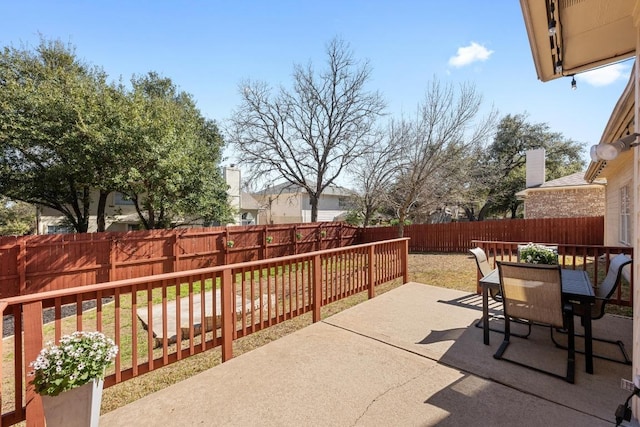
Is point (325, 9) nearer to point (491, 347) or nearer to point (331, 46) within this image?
point (331, 46)

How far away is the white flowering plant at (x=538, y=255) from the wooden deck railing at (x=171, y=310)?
88.8 inches

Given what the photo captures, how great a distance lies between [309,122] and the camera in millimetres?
13406

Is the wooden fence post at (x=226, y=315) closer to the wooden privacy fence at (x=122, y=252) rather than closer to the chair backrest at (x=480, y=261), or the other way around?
the chair backrest at (x=480, y=261)

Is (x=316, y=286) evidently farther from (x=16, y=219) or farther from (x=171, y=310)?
(x=16, y=219)

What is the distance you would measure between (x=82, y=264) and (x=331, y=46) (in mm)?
11994

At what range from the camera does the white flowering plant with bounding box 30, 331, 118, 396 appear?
173 cm

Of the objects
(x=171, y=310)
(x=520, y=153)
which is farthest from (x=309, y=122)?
(x=520, y=153)

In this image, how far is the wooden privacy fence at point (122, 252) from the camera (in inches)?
263

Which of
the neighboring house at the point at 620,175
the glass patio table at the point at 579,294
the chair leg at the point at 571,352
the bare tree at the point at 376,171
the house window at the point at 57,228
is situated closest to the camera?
the chair leg at the point at 571,352

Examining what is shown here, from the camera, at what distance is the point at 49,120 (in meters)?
7.98

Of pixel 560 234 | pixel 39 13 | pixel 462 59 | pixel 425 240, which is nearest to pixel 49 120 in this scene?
pixel 39 13

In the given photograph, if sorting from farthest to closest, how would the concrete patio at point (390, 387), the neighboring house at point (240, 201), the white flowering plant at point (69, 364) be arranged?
the neighboring house at point (240, 201)
the concrete patio at point (390, 387)
the white flowering plant at point (69, 364)

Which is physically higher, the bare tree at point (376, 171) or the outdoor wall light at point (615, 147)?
the bare tree at point (376, 171)

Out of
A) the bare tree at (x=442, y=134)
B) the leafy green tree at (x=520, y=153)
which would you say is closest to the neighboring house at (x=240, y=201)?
the bare tree at (x=442, y=134)
